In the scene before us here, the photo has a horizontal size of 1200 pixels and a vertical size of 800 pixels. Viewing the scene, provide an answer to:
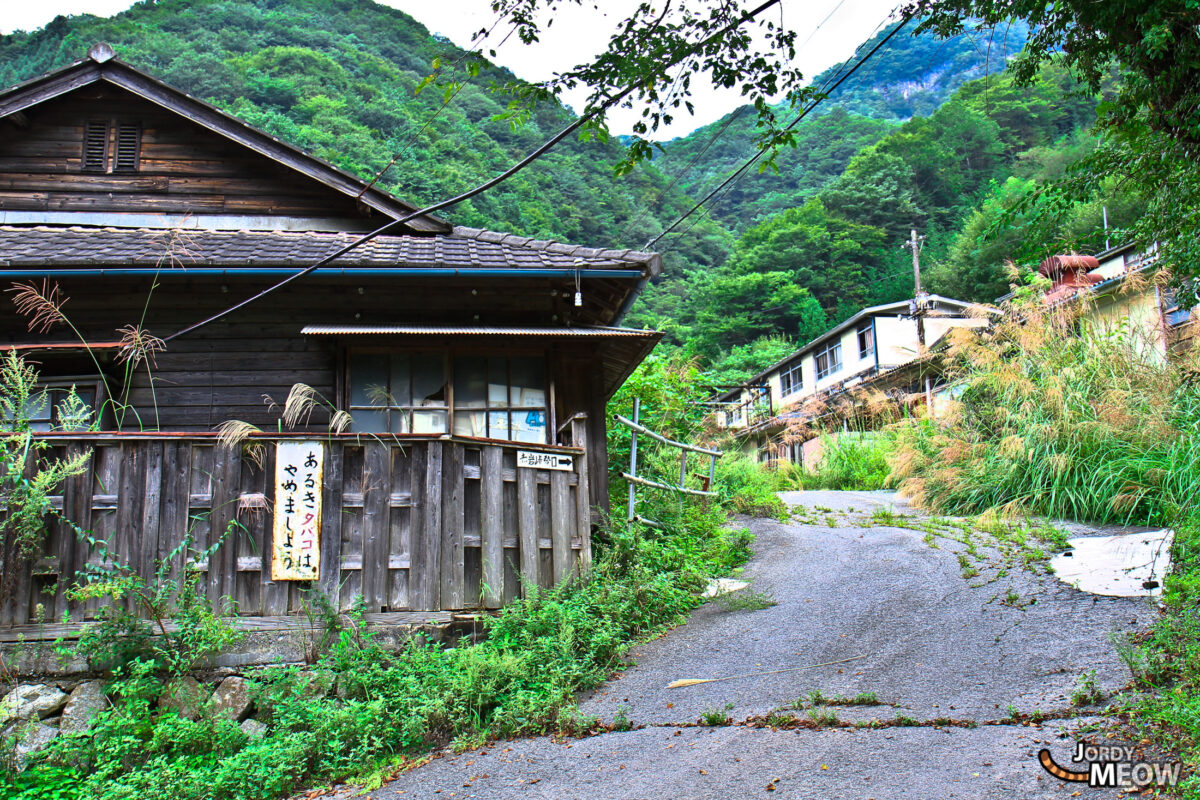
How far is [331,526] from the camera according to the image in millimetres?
6352

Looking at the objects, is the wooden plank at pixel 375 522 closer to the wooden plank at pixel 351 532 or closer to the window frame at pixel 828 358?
the wooden plank at pixel 351 532

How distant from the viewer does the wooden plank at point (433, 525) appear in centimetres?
640

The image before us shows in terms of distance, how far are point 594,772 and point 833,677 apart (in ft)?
6.53

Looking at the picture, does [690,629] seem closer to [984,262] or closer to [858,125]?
[984,262]

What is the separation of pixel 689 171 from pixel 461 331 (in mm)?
34562

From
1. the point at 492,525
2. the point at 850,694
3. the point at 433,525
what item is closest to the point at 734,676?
Answer: the point at 850,694

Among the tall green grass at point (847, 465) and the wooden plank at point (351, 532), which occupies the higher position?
the tall green grass at point (847, 465)

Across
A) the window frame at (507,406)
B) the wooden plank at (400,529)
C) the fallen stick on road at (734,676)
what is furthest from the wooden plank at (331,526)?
the fallen stick on road at (734,676)

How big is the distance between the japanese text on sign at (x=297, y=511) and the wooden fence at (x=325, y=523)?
7 cm

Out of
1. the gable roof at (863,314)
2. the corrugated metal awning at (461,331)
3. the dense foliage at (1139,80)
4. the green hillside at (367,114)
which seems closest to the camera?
the dense foliage at (1139,80)

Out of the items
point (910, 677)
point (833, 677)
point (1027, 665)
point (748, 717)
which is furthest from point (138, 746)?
point (1027, 665)

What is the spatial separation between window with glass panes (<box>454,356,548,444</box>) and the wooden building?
23mm

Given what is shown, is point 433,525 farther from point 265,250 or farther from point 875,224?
point 875,224
